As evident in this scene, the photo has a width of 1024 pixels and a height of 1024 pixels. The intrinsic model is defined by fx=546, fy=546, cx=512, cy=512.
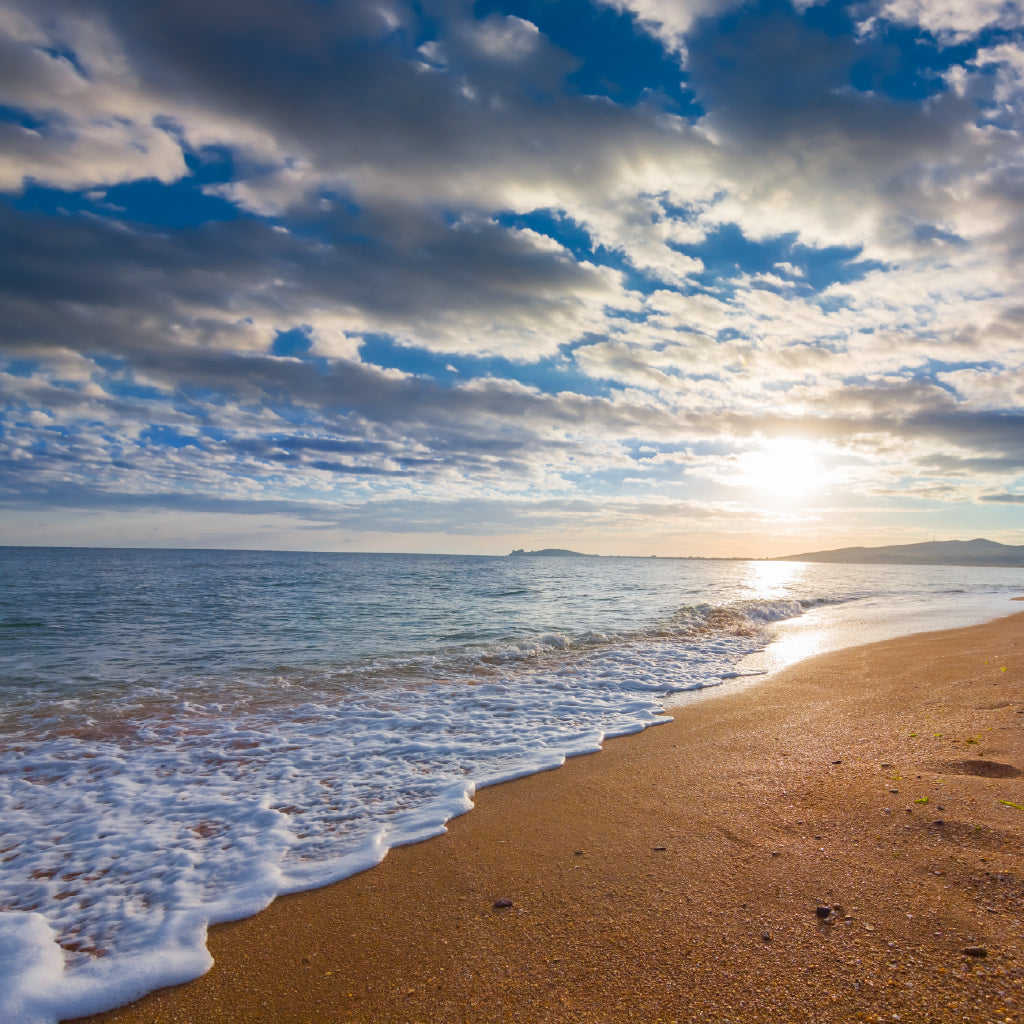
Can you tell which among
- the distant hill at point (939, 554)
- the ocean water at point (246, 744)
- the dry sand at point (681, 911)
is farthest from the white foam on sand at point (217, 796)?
the distant hill at point (939, 554)

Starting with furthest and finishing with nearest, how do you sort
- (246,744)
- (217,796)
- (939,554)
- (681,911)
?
(939,554) < (246,744) < (217,796) < (681,911)

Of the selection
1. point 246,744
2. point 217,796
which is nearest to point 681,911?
point 217,796

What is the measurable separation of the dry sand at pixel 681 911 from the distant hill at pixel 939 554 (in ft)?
540

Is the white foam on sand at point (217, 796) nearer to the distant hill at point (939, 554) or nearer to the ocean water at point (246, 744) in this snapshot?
the ocean water at point (246, 744)

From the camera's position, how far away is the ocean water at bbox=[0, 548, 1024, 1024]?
3168mm

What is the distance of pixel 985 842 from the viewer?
321cm

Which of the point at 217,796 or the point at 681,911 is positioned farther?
the point at 217,796

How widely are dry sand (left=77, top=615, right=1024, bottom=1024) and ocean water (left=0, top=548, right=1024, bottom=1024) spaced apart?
0.41 meters

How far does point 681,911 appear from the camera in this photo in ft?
9.48

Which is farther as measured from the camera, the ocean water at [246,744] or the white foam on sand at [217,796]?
the ocean water at [246,744]

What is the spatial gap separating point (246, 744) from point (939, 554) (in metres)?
208

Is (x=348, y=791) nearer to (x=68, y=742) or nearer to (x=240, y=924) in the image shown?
(x=240, y=924)

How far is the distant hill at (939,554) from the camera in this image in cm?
14625

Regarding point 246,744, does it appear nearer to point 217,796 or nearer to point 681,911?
point 217,796
